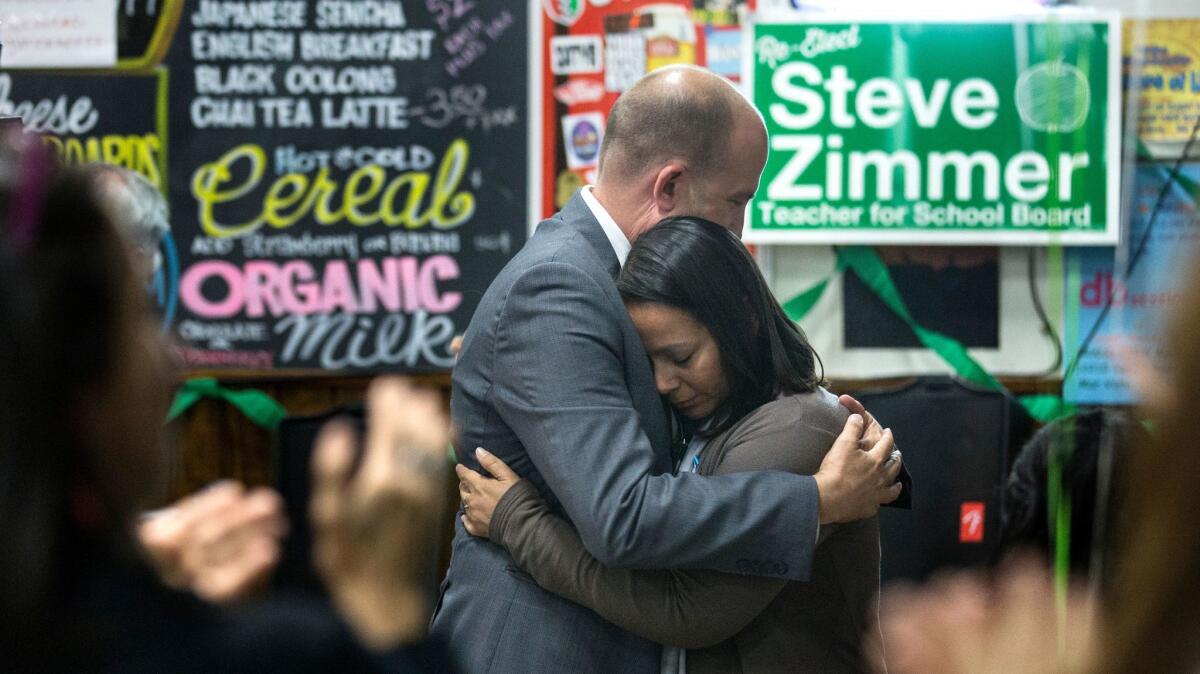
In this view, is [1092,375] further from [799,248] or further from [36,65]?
[36,65]

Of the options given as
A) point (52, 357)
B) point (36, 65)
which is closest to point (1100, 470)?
point (52, 357)

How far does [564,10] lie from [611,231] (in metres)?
1.77

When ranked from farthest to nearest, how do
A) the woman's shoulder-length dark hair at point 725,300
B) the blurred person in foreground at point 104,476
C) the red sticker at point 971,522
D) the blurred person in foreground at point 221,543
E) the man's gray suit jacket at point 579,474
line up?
1. the red sticker at point 971,522
2. the woman's shoulder-length dark hair at point 725,300
3. the man's gray suit jacket at point 579,474
4. the blurred person in foreground at point 221,543
5. the blurred person in foreground at point 104,476

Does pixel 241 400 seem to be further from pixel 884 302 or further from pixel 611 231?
pixel 611 231

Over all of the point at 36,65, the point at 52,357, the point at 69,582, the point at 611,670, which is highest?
the point at 36,65

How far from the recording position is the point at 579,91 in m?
3.36

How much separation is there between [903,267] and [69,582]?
2849 millimetres

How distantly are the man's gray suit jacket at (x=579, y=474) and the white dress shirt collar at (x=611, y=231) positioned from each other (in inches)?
0.6

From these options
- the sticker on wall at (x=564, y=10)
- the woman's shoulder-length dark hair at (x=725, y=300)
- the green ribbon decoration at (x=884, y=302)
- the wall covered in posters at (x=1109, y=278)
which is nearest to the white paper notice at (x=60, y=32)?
the sticker on wall at (x=564, y=10)

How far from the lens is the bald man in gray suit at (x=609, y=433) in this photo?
1.47 m

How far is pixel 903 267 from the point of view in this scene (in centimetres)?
333

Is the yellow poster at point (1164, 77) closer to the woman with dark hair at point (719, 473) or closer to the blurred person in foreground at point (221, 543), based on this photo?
the woman with dark hair at point (719, 473)

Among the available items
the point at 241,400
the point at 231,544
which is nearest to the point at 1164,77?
the point at 241,400

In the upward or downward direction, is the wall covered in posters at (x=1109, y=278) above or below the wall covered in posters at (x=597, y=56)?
below
